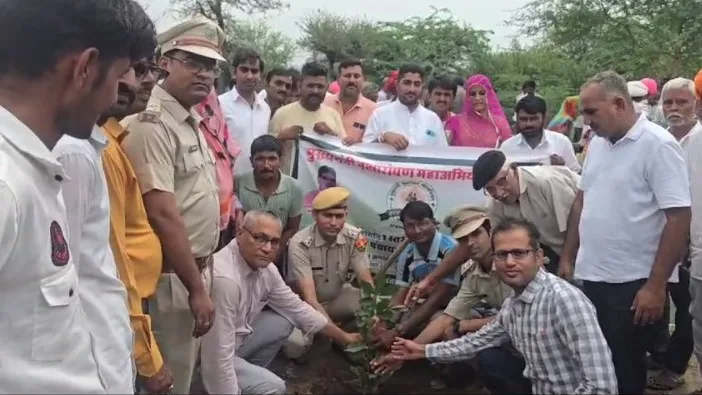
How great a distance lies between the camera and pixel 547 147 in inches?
226

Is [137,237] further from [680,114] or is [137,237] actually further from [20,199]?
[680,114]

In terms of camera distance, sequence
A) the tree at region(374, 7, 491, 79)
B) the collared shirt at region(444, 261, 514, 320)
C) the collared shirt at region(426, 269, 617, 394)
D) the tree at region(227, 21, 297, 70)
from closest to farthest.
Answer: the collared shirt at region(426, 269, 617, 394) → the collared shirt at region(444, 261, 514, 320) → the tree at region(374, 7, 491, 79) → the tree at region(227, 21, 297, 70)

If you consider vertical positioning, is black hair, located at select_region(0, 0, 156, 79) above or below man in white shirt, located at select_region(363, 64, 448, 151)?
above

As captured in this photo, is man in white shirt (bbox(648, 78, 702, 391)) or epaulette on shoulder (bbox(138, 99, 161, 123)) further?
man in white shirt (bbox(648, 78, 702, 391))

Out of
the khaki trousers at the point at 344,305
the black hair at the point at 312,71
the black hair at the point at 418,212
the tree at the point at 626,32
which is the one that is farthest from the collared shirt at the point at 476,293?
the tree at the point at 626,32

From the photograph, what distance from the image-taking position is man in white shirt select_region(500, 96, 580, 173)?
225 inches

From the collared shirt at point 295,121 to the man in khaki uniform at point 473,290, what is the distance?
1.67 metres

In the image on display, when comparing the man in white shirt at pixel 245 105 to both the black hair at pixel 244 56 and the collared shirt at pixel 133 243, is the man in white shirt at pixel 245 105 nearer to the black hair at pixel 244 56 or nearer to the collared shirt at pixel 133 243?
the black hair at pixel 244 56

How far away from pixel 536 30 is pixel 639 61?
4.84m

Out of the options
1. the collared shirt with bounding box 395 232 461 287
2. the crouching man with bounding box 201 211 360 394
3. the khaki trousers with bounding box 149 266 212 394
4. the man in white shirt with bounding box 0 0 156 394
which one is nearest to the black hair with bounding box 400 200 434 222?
the collared shirt with bounding box 395 232 461 287

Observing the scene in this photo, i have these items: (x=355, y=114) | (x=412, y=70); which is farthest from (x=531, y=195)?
(x=355, y=114)

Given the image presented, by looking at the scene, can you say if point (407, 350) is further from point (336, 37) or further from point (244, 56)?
point (336, 37)

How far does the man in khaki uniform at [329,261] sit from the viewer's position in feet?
16.8

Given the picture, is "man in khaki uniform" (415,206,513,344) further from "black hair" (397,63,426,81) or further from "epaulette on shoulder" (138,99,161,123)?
A: "epaulette on shoulder" (138,99,161,123)
